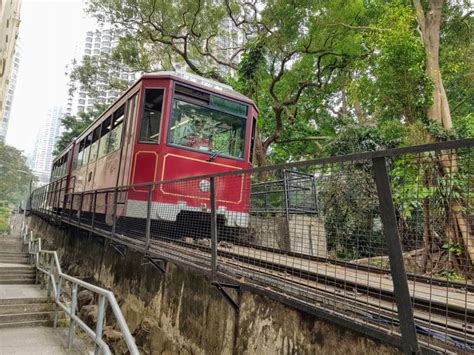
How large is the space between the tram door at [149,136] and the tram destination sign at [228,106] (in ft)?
3.10

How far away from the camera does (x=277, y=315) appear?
2.79 meters

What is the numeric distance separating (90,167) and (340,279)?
8.41 metres

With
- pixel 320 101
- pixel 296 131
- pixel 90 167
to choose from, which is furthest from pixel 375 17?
pixel 90 167

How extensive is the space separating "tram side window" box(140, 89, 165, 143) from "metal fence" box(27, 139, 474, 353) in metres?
2.45

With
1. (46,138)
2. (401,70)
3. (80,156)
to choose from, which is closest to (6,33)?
(80,156)

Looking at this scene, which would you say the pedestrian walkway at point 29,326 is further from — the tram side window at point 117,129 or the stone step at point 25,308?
the tram side window at point 117,129

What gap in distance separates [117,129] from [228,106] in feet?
8.60

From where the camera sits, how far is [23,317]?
19.9 feet

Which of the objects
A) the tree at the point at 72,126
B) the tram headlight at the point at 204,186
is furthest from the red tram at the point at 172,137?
the tree at the point at 72,126

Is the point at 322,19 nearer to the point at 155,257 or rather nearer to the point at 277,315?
the point at 155,257

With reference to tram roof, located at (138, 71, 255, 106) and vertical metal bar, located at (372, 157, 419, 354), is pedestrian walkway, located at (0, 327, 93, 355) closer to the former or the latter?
vertical metal bar, located at (372, 157, 419, 354)

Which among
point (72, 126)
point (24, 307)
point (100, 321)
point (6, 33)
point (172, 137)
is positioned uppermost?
point (6, 33)

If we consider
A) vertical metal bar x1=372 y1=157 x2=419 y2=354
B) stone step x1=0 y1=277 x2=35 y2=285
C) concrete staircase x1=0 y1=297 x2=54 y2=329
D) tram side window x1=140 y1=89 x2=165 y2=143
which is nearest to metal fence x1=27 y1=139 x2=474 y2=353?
vertical metal bar x1=372 y1=157 x2=419 y2=354

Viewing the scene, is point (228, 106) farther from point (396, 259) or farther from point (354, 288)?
point (396, 259)
